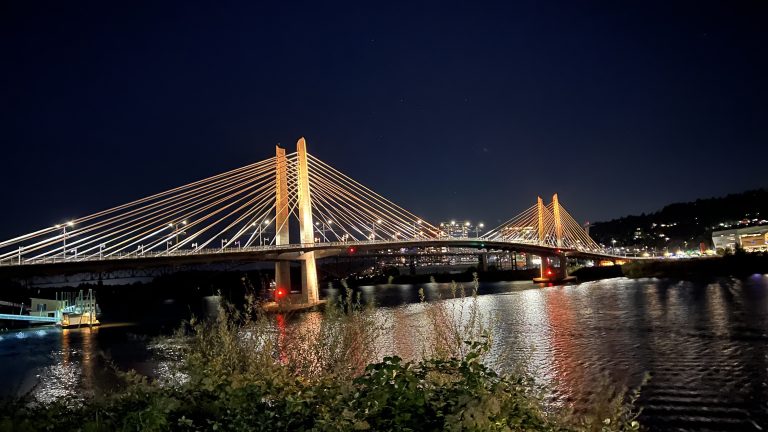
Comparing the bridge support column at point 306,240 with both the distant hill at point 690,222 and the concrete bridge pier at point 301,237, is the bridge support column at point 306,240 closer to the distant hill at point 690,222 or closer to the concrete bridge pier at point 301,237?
the concrete bridge pier at point 301,237

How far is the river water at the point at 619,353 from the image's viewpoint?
11.9 metres

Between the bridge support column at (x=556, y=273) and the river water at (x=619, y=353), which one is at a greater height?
the bridge support column at (x=556, y=273)

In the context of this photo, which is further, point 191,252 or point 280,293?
point 280,293

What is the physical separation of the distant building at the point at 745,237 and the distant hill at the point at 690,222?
6.19 m

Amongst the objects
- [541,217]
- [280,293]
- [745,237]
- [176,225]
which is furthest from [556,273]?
[176,225]

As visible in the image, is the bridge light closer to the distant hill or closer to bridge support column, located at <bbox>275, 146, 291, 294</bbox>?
bridge support column, located at <bbox>275, 146, 291, 294</bbox>

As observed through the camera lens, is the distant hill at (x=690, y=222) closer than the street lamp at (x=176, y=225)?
No

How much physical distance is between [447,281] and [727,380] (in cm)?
9093

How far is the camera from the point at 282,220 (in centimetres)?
4606

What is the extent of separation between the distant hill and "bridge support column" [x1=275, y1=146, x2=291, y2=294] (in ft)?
275

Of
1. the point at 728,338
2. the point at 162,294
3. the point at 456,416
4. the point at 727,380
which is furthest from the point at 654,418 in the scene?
the point at 162,294

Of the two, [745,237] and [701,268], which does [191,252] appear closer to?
[701,268]

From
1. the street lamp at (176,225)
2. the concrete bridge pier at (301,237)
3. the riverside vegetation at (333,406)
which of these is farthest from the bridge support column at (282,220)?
the riverside vegetation at (333,406)

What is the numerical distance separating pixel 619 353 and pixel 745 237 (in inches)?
3400
